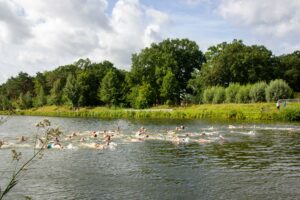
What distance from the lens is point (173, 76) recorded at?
393ft

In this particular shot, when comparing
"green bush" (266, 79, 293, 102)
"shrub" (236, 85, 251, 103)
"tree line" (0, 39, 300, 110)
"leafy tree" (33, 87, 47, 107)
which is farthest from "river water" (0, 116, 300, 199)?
"leafy tree" (33, 87, 47, 107)

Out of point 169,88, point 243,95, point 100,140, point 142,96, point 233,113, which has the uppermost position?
point 169,88

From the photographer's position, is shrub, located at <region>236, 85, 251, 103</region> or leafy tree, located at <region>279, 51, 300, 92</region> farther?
leafy tree, located at <region>279, 51, 300, 92</region>

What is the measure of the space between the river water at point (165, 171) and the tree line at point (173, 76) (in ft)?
219

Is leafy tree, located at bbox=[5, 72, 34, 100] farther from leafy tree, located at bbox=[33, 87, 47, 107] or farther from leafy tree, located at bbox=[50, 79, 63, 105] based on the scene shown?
leafy tree, located at bbox=[50, 79, 63, 105]

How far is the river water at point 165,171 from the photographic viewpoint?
70.6 ft

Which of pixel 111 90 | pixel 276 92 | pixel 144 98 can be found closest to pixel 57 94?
pixel 111 90

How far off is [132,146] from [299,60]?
10804cm

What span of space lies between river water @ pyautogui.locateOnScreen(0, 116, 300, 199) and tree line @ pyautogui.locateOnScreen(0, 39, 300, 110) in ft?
219

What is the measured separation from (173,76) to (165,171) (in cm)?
9322

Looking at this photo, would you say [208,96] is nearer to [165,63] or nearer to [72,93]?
[165,63]

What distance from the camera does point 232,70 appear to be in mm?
115188

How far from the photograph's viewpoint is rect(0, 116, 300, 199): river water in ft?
70.6

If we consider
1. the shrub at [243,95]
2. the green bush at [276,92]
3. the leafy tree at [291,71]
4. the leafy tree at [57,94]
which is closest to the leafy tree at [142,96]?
the shrub at [243,95]
